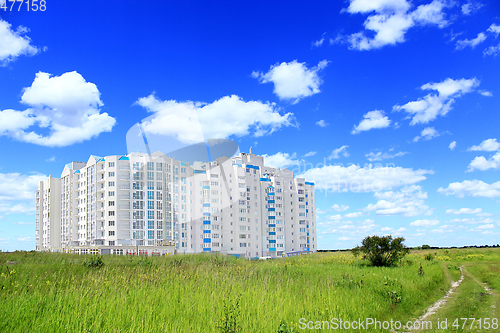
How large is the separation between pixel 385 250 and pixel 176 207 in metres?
44.6

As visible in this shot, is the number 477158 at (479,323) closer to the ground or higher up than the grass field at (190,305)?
closer to the ground

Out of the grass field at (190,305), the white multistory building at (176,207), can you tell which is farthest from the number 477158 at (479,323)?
the white multistory building at (176,207)

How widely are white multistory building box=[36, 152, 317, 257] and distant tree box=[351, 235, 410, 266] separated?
38202mm

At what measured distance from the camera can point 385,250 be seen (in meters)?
26.2

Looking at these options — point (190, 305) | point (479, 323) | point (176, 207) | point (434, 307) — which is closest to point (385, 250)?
point (434, 307)

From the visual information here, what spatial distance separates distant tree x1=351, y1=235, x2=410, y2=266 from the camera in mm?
25969

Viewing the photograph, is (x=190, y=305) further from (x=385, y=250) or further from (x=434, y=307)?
(x=385, y=250)

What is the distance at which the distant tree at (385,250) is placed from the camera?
1022 inches

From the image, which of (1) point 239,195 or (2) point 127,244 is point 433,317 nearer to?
(2) point 127,244

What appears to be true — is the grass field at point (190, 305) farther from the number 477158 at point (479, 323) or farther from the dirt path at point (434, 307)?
the number 477158 at point (479, 323)

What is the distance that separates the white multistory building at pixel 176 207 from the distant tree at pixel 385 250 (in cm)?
3820

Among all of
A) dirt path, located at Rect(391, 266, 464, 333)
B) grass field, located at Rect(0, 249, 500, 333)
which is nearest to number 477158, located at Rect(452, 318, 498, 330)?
grass field, located at Rect(0, 249, 500, 333)

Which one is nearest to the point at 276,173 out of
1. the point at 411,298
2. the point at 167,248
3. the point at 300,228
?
the point at 300,228

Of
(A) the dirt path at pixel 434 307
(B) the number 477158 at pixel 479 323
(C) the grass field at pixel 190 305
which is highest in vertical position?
(C) the grass field at pixel 190 305
